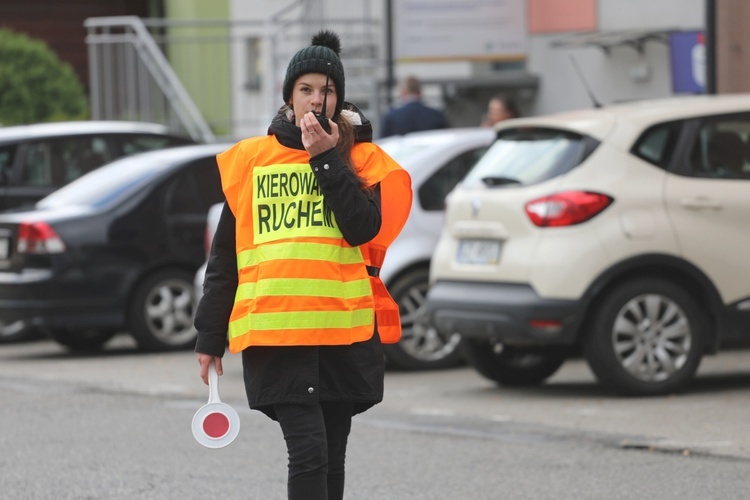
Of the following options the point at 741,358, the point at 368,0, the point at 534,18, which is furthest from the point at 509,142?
the point at 368,0

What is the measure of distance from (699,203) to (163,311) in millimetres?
5181

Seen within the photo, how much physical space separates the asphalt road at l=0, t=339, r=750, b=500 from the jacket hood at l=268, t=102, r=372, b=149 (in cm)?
220

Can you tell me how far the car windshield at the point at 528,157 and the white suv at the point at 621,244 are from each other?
0.01 metres

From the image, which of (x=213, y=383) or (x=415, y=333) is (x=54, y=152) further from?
(x=213, y=383)

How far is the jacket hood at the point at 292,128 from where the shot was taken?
5.01m

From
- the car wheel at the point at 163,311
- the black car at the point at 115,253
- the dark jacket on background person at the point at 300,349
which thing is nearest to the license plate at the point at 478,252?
the car wheel at the point at 163,311

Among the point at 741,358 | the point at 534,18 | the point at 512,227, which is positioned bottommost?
the point at 741,358

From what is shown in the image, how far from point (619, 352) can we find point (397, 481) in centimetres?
296

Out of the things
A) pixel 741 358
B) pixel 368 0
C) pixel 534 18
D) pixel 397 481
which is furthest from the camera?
pixel 368 0

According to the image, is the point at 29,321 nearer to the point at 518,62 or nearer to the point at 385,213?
the point at 385,213

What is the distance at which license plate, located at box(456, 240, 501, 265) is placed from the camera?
401 inches

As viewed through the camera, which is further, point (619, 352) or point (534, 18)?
point (534, 18)

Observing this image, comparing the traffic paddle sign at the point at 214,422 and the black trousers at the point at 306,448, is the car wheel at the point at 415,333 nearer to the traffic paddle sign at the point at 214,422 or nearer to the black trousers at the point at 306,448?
the traffic paddle sign at the point at 214,422

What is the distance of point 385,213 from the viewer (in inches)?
200
